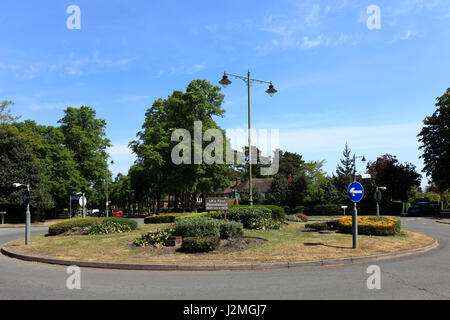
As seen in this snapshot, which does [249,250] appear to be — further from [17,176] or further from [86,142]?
[86,142]

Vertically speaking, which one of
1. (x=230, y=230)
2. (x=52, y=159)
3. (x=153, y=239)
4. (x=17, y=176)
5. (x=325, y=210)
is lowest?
(x=325, y=210)

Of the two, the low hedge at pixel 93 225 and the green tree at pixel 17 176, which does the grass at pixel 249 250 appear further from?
the green tree at pixel 17 176

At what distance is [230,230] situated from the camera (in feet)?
44.0

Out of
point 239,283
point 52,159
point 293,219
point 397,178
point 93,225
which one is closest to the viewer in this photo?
point 239,283

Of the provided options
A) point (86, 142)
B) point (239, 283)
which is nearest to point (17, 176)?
point (86, 142)

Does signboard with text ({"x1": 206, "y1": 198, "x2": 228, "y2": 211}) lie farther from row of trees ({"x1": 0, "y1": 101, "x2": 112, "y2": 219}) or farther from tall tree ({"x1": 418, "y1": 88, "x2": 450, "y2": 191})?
tall tree ({"x1": 418, "y1": 88, "x2": 450, "y2": 191})

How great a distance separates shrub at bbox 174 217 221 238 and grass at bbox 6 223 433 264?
5.48 ft

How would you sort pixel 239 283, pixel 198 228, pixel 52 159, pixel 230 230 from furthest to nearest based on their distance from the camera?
pixel 52 159 → pixel 230 230 → pixel 198 228 → pixel 239 283

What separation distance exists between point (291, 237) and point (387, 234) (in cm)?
453

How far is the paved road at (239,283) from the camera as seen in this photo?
6734 mm

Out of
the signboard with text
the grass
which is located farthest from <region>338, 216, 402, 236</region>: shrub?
the signboard with text

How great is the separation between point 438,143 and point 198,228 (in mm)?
44022

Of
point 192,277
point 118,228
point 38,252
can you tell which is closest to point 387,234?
point 192,277

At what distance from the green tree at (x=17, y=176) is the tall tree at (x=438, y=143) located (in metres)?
48.4
